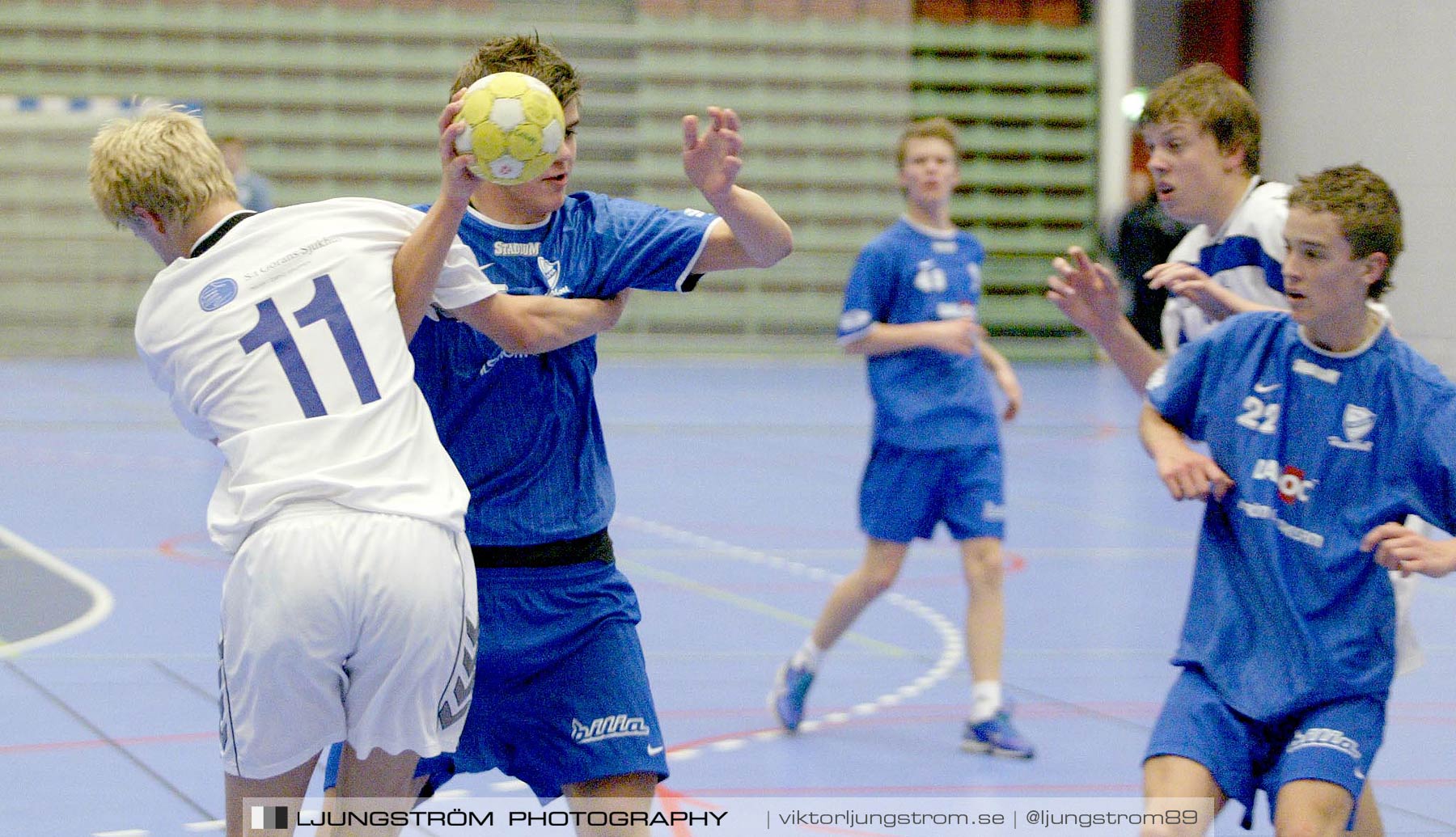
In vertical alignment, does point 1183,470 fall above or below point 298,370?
below

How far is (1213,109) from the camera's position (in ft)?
11.2

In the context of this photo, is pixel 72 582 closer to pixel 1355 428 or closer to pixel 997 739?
pixel 997 739

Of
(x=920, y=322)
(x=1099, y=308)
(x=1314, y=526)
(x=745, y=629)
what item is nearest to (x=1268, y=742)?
(x=1314, y=526)

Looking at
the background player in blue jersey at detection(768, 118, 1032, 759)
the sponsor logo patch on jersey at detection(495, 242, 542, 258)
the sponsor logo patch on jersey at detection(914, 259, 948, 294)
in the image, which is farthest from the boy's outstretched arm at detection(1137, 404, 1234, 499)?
the sponsor logo patch on jersey at detection(914, 259, 948, 294)

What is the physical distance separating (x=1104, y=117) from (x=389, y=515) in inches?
662

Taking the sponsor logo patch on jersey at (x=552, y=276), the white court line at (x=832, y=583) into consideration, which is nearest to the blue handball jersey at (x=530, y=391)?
the sponsor logo patch on jersey at (x=552, y=276)

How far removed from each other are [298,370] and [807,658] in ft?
9.17

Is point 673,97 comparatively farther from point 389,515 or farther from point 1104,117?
point 389,515

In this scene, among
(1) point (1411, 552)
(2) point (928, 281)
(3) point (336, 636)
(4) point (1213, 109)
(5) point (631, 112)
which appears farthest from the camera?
(5) point (631, 112)

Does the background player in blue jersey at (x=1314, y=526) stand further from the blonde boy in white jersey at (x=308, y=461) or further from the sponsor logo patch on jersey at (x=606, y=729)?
the blonde boy in white jersey at (x=308, y=461)

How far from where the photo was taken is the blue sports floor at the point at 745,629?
14.2ft

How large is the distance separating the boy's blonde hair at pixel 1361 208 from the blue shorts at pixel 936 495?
2210mm

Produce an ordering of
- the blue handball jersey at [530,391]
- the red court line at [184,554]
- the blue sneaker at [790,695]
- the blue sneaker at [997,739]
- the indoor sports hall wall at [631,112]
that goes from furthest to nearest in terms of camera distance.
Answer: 1. the indoor sports hall wall at [631,112]
2. the red court line at [184,554]
3. the blue sneaker at [790,695]
4. the blue sneaker at [997,739]
5. the blue handball jersey at [530,391]

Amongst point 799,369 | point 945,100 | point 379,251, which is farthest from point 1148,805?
point 945,100
